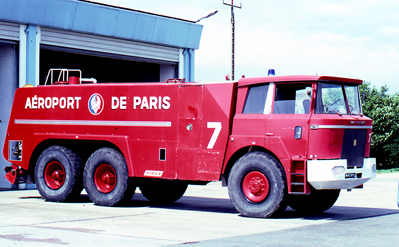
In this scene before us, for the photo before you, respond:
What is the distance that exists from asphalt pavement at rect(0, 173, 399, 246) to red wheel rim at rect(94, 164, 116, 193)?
23.0 inches

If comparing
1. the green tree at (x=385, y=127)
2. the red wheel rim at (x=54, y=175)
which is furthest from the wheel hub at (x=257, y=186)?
the green tree at (x=385, y=127)

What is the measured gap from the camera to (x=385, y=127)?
52250 millimetres

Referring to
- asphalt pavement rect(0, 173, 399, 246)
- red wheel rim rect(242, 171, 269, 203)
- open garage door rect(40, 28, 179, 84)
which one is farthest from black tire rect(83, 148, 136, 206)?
open garage door rect(40, 28, 179, 84)

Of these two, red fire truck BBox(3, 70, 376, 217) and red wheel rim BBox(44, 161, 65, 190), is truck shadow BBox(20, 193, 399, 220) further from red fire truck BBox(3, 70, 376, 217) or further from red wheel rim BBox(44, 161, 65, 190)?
red wheel rim BBox(44, 161, 65, 190)

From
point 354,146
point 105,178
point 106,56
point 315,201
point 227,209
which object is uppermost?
point 106,56

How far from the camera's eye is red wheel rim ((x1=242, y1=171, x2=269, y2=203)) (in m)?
11.6

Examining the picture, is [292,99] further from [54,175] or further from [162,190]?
[54,175]

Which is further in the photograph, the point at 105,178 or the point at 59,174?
the point at 59,174

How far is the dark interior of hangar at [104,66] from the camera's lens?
2508 cm

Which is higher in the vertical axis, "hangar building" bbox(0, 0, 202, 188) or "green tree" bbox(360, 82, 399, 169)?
"hangar building" bbox(0, 0, 202, 188)

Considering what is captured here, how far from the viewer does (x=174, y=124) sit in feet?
41.9

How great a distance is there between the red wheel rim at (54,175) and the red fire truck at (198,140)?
0.02 m

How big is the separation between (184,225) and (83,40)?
11.5 meters

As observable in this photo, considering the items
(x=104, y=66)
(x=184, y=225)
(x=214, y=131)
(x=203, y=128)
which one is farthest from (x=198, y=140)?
(x=104, y=66)
